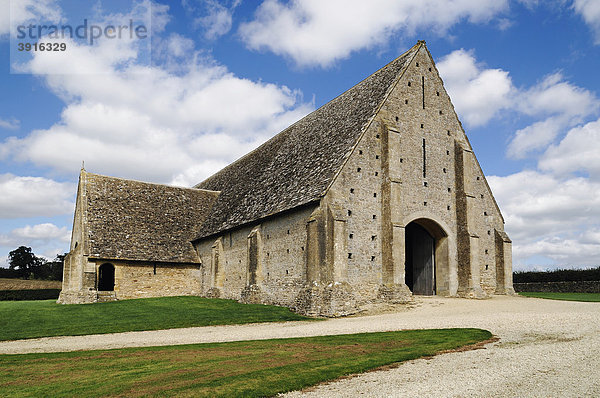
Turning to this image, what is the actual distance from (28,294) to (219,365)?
38738 millimetres

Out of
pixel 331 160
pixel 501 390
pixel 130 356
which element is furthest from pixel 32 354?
pixel 331 160

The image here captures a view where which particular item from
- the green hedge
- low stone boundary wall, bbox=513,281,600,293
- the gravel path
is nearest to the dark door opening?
the gravel path

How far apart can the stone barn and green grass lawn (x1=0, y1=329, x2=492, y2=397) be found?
7.75m

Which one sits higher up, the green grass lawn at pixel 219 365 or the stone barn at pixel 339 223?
the stone barn at pixel 339 223

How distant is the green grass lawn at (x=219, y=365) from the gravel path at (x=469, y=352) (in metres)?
0.69

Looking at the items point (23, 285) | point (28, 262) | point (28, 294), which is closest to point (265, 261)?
point (28, 294)

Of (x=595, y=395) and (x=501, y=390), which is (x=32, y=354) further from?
(x=595, y=395)

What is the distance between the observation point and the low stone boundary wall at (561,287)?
32531 millimetres

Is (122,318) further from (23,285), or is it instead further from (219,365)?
(23,285)

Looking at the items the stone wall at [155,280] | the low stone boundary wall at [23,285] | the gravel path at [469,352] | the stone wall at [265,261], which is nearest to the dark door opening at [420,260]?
the gravel path at [469,352]

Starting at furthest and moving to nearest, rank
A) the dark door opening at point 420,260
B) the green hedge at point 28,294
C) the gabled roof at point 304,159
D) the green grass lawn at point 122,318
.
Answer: the green hedge at point 28,294 < the dark door opening at point 420,260 < the gabled roof at point 304,159 < the green grass lawn at point 122,318

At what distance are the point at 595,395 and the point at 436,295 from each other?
18645mm

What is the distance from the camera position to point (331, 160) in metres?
23.1

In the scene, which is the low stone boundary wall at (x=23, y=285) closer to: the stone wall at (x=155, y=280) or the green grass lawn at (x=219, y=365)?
the stone wall at (x=155, y=280)
